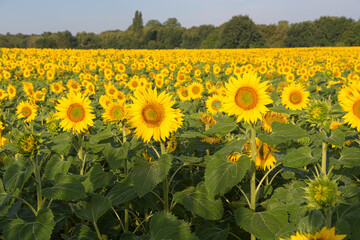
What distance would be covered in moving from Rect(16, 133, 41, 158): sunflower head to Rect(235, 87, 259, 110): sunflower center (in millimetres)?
1581

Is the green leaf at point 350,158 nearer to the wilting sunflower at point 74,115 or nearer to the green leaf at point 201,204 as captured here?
the green leaf at point 201,204

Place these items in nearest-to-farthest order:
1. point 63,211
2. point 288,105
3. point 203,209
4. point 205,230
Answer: point 203,209
point 205,230
point 63,211
point 288,105

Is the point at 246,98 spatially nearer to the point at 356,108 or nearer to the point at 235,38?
the point at 356,108

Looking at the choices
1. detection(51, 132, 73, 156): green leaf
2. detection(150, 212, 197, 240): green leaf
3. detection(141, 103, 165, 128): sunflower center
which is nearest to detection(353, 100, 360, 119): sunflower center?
detection(141, 103, 165, 128): sunflower center

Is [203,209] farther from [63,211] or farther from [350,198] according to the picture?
[63,211]

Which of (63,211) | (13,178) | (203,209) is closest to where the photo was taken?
(13,178)

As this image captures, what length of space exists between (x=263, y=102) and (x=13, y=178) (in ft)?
6.30

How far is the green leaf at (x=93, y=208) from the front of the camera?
2254 mm

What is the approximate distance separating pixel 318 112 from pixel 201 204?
3.84 feet

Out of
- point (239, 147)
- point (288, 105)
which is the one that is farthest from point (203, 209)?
point (288, 105)

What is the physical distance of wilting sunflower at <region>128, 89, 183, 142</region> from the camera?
7.93 ft

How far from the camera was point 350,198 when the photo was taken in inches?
84.7

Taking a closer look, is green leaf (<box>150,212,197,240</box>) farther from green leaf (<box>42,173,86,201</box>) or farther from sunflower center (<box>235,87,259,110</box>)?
sunflower center (<box>235,87,259,110</box>)

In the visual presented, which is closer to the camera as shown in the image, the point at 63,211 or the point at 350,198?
the point at 350,198
